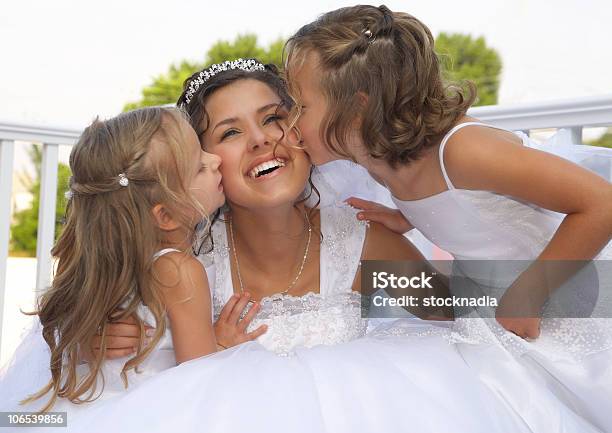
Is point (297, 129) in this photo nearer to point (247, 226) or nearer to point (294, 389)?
point (247, 226)

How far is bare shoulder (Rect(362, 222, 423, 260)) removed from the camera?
Result: 6.45ft

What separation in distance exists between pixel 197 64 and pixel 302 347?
370 inches

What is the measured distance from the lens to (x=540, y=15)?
1238cm

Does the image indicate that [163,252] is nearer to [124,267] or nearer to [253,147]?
[124,267]

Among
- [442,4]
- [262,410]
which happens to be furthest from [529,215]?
[442,4]

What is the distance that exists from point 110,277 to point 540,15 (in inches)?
484

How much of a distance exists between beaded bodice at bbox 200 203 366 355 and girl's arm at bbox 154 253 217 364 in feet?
0.79

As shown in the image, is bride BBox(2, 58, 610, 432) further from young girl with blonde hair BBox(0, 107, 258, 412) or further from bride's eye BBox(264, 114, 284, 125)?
young girl with blonde hair BBox(0, 107, 258, 412)

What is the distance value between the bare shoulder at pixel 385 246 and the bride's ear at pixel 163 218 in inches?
22.2

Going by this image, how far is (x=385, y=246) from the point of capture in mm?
1980

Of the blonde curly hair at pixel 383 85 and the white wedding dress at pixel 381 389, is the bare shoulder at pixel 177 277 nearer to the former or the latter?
the white wedding dress at pixel 381 389

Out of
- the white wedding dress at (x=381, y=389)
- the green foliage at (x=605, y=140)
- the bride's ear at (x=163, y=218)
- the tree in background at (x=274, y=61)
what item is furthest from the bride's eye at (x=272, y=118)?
the tree in background at (x=274, y=61)

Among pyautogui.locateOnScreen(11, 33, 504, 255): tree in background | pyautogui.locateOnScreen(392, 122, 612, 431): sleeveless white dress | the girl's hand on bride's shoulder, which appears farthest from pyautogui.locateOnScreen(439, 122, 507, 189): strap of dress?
pyautogui.locateOnScreen(11, 33, 504, 255): tree in background

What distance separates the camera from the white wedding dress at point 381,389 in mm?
1172
